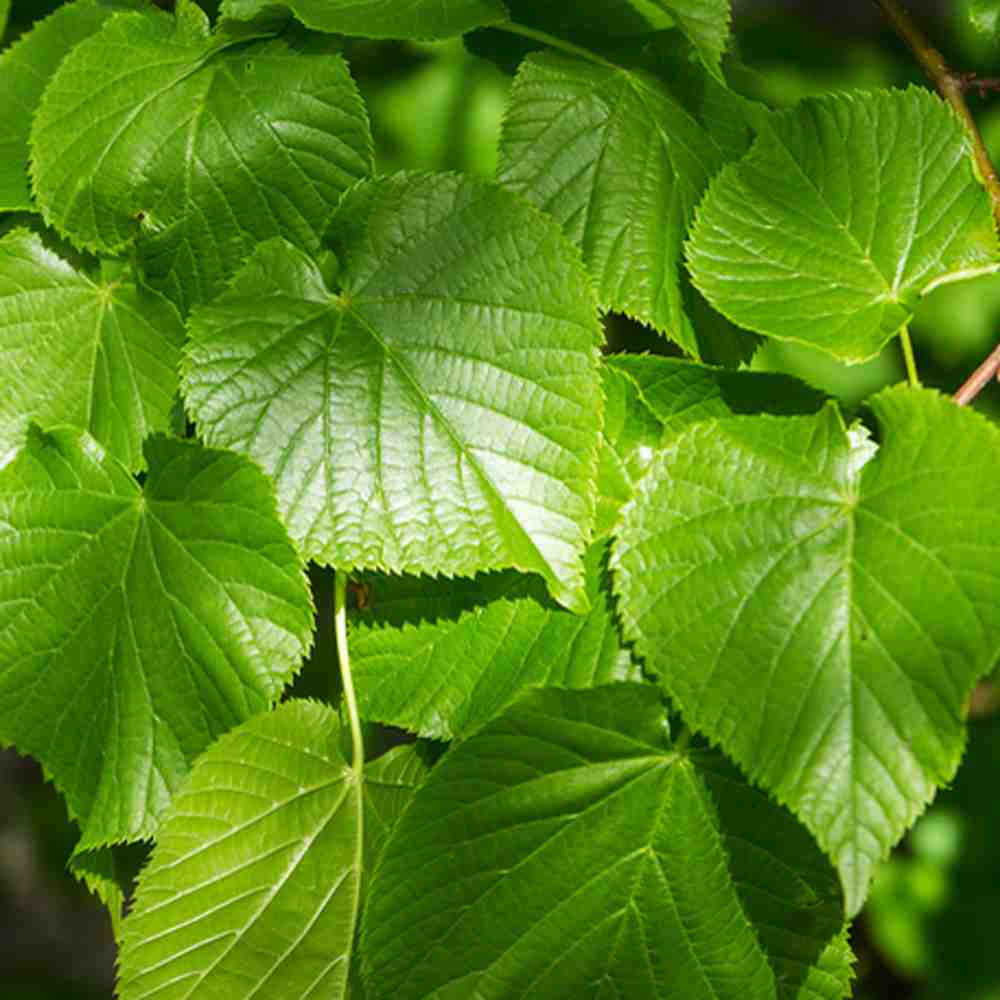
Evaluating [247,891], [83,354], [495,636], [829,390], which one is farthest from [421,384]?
[829,390]

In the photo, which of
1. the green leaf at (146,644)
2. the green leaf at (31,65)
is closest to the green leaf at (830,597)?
the green leaf at (146,644)

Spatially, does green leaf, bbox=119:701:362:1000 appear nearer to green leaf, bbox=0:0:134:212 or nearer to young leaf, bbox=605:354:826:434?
young leaf, bbox=605:354:826:434

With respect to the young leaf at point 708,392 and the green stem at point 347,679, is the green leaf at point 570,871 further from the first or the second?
the young leaf at point 708,392

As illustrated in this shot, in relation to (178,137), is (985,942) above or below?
below

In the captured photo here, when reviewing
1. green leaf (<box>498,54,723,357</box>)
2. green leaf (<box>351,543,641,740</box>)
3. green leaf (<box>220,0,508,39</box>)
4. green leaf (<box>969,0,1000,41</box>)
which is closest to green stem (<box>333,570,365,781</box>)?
green leaf (<box>351,543,641,740</box>)

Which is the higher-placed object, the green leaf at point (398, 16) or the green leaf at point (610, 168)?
the green leaf at point (398, 16)

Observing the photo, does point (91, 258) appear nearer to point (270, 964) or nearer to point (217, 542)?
point (217, 542)

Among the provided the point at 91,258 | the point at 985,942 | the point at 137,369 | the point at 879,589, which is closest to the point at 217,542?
the point at 137,369
